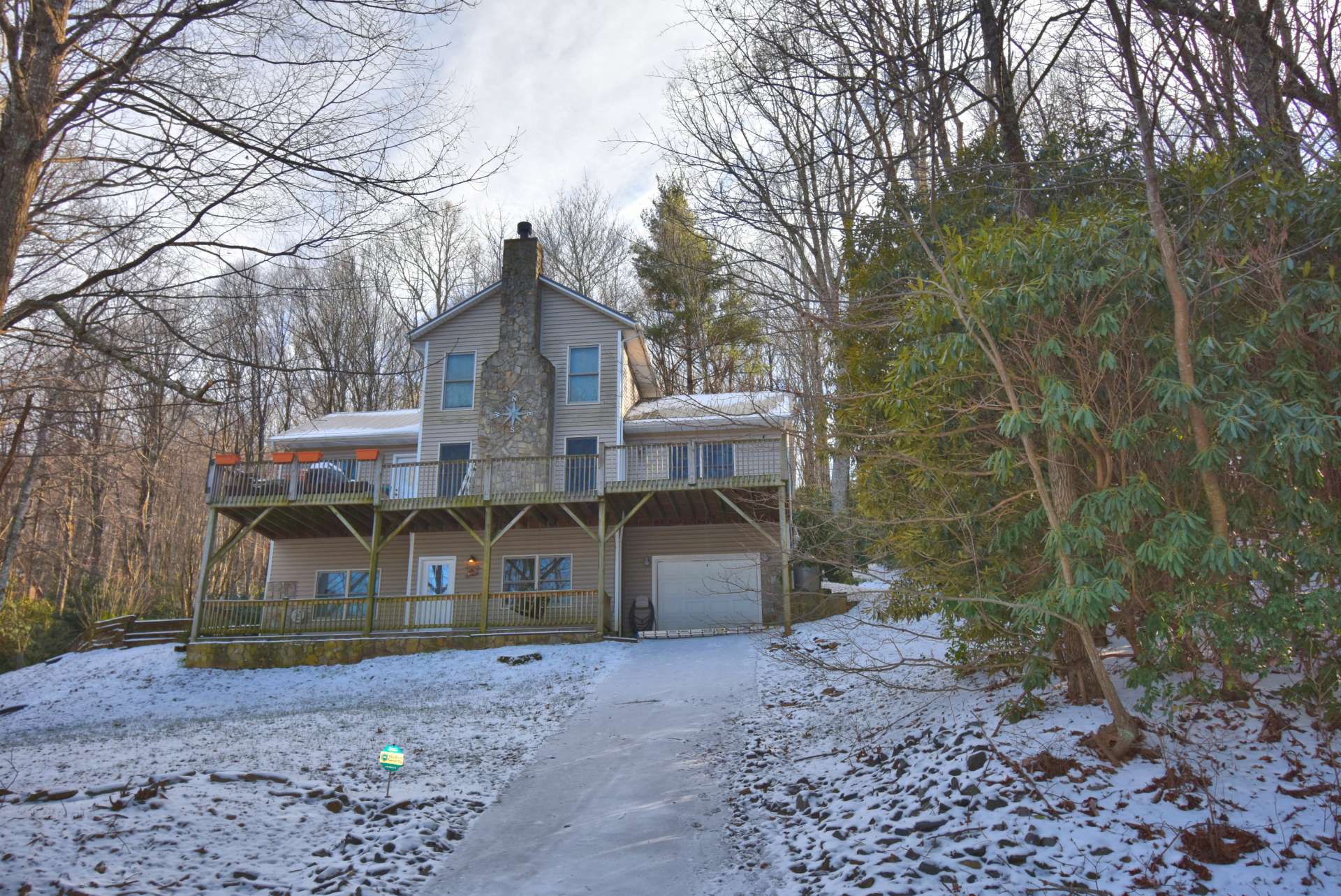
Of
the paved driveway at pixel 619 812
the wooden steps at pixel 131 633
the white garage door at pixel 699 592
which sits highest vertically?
the white garage door at pixel 699 592

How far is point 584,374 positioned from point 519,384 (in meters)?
1.53

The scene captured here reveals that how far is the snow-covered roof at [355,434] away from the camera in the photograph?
1875 cm

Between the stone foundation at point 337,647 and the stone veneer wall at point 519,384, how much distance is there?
3123 mm

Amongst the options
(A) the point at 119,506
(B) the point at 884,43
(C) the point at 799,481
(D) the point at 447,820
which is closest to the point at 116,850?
(D) the point at 447,820

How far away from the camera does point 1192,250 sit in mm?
5078

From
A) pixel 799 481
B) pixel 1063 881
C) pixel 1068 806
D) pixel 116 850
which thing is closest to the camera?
pixel 1063 881

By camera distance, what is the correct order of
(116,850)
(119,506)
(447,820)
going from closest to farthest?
(116,850) → (447,820) → (119,506)

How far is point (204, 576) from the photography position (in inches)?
634

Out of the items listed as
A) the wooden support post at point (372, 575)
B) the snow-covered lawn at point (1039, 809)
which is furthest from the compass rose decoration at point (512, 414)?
the snow-covered lawn at point (1039, 809)

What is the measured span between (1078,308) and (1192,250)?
74cm

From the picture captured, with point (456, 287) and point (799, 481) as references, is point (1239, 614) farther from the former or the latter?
point (456, 287)

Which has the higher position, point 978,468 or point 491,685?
point 978,468

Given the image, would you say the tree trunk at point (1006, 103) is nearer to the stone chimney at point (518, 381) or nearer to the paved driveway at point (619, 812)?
the paved driveway at point (619, 812)

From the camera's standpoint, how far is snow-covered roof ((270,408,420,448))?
61.5ft
